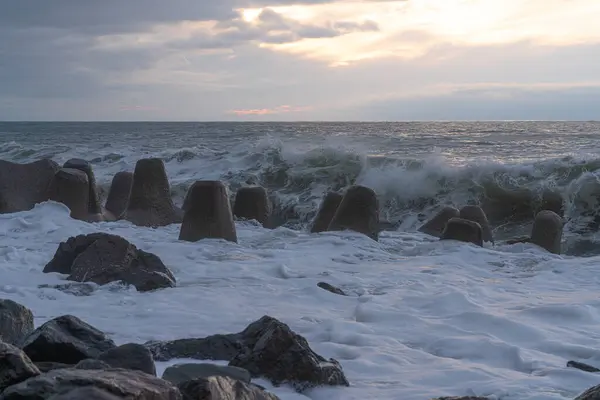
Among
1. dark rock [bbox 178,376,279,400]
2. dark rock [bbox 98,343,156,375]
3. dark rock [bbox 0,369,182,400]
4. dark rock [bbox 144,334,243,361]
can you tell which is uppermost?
dark rock [bbox 0,369,182,400]

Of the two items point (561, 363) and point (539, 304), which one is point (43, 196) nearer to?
point (539, 304)

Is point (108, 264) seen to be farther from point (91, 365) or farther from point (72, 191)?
point (72, 191)

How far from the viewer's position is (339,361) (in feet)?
13.3

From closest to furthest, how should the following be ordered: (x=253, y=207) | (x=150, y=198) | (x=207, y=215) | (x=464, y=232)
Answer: (x=207, y=215), (x=464, y=232), (x=150, y=198), (x=253, y=207)

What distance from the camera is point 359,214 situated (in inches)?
365

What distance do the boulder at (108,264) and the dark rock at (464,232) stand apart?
4.07 meters

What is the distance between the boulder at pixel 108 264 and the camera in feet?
18.8

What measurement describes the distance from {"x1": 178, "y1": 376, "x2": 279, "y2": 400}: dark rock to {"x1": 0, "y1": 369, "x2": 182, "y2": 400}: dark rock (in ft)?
0.36

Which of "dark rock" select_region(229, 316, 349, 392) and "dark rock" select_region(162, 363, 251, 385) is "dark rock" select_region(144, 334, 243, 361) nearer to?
"dark rock" select_region(229, 316, 349, 392)

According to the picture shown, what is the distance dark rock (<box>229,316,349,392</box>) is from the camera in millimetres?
3492

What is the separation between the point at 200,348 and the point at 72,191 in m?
A: 6.53

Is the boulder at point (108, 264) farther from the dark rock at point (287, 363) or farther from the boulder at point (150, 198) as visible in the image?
the boulder at point (150, 198)

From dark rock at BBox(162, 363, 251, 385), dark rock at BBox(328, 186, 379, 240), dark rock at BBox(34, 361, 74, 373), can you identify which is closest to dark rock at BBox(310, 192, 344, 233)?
dark rock at BBox(328, 186, 379, 240)

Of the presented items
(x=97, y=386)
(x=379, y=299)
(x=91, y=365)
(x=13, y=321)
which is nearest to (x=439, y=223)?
(x=379, y=299)
